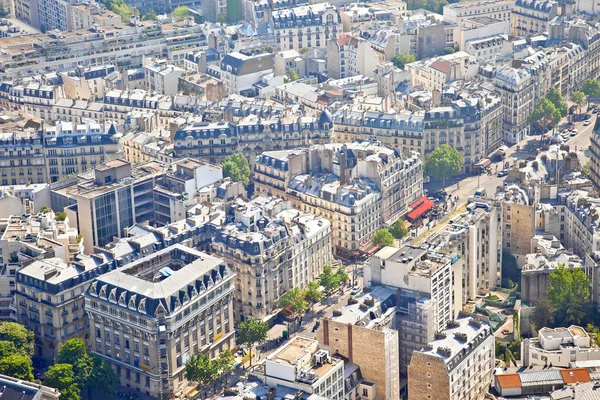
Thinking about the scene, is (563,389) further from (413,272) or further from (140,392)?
(140,392)

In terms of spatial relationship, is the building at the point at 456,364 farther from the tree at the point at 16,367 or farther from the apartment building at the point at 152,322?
the tree at the point at 16,367

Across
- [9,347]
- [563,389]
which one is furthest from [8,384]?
[563,389]

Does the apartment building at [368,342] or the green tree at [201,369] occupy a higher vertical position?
the apartment building at [368,342]

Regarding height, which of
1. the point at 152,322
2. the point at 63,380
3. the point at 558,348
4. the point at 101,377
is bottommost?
the point at 101,377

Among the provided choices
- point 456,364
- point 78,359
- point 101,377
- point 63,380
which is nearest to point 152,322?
point 101,377

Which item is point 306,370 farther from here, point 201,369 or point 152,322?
point 152,322

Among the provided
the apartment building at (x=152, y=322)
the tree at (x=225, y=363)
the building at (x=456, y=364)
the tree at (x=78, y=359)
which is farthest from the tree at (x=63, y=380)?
the building at (x=456, y=364)
